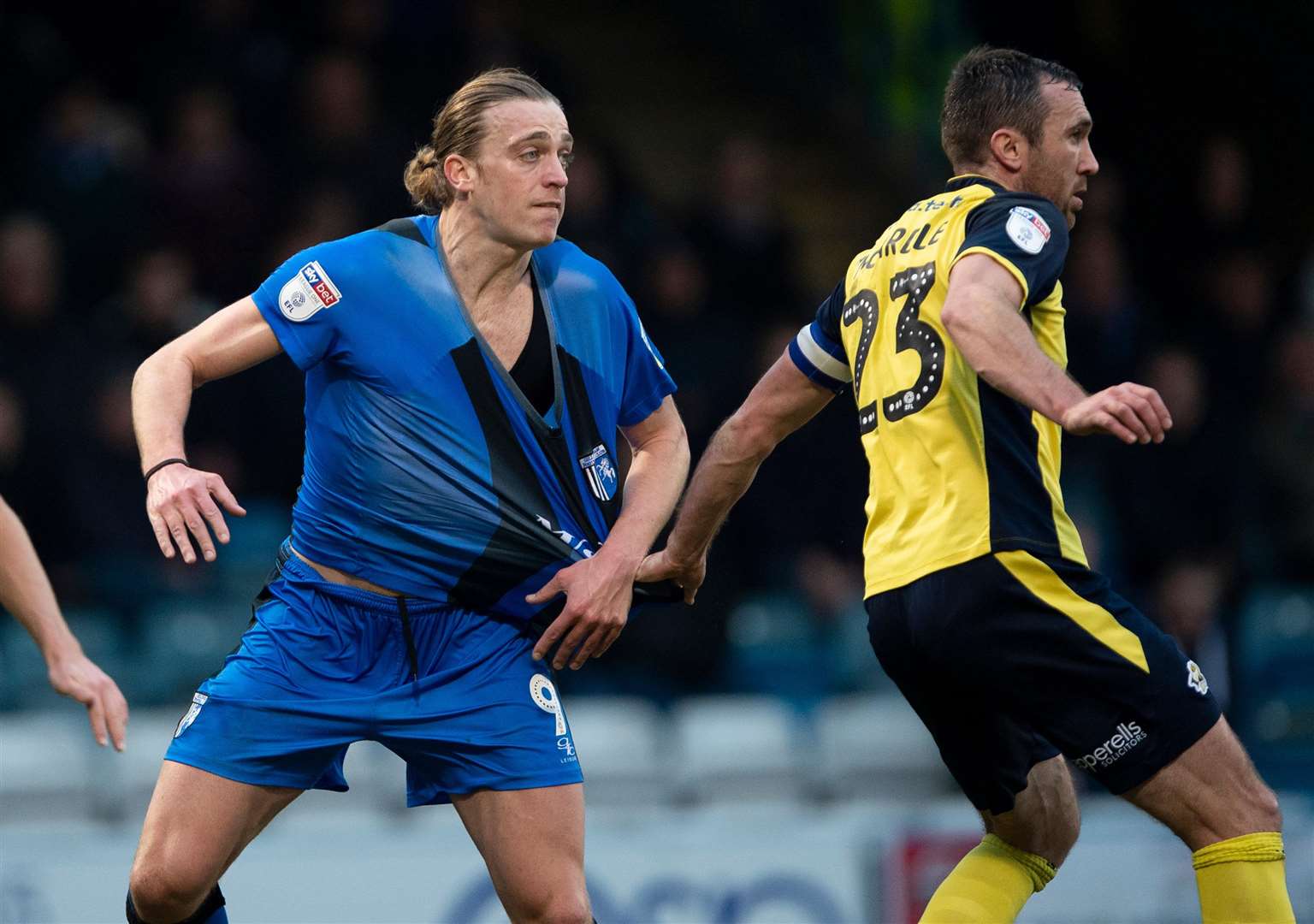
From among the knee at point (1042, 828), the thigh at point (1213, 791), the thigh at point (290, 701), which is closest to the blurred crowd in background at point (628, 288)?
the thigh at point (290, 701)

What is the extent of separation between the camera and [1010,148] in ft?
13.9

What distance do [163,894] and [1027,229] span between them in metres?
2.37

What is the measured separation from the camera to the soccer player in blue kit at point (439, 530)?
4246mm

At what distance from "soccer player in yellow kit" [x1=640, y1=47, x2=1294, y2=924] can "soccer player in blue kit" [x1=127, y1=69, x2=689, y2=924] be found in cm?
71

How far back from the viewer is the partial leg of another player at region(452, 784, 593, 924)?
165 inches

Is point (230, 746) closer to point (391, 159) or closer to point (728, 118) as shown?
point (391, 159)

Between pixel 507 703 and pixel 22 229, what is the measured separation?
16.2ft

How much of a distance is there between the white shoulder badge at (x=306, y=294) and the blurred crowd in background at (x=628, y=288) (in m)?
3.93

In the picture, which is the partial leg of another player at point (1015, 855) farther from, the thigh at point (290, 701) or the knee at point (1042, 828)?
the thigh at point (290, 701)

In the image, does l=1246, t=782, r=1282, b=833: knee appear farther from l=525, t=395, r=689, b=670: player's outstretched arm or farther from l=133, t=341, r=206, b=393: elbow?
l=133, t=341, r=206, b=393: elbow

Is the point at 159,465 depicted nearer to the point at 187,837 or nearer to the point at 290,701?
the point at 290,701

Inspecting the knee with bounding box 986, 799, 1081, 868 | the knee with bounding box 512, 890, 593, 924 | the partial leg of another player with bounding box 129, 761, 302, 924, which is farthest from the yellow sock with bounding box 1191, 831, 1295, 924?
the partial leg of another player with bounding box 129, 761, 302, 924

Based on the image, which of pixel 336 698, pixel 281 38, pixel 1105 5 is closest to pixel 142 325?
pixel 281 38

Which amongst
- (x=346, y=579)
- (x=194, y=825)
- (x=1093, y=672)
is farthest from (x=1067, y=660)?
(x=194, y=825)
